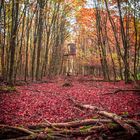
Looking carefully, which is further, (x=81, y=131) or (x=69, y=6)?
(x=69, y=6)

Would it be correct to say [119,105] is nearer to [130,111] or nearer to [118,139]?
[130,111]

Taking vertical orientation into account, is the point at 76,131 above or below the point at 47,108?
below

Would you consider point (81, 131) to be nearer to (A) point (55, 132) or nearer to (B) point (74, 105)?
(A) point (55, 132)

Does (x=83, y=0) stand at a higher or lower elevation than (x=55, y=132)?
higher

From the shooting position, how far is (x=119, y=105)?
10.1m

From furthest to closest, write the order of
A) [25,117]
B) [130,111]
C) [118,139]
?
[130,111], [25,117], [118,139]

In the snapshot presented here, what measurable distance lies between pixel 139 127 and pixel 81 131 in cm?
174

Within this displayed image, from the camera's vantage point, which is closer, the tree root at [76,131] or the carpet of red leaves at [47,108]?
the tree root at [76,131]

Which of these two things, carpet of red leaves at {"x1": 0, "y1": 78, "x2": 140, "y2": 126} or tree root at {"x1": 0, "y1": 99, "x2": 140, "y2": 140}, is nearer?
tree root at {"x1": 0, "y1": 99, "x2": 140, "y2": 140}

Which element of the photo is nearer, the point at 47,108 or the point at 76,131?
the point at 76,131

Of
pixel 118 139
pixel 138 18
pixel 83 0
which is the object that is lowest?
pixel 118 139

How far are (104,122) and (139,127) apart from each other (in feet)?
3.71

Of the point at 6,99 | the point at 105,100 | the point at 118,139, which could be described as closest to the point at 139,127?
the point at 118,139

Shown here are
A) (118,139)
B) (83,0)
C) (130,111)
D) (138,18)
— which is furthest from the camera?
(83,0)
